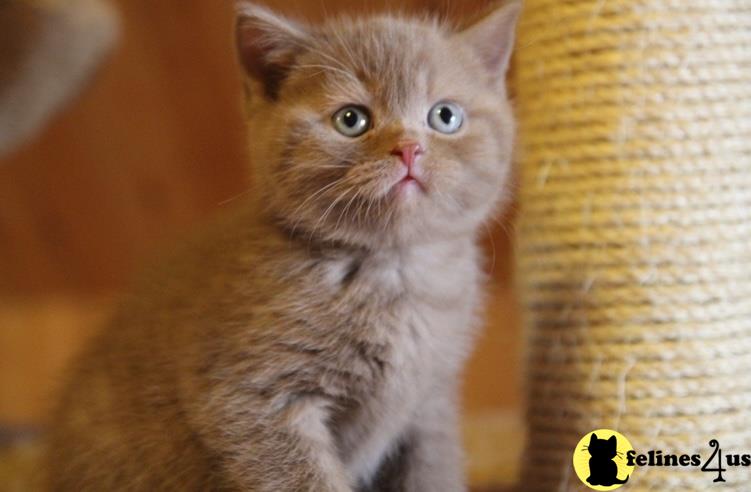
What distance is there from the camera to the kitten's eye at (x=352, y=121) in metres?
1.04

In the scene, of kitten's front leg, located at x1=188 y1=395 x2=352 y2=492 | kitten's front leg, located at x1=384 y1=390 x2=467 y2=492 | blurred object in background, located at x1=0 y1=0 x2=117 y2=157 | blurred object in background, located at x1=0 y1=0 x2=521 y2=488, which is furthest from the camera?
blurred object in background, located at x1=0 y1=0 x2=521 y2=488

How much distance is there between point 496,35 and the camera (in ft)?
3.83

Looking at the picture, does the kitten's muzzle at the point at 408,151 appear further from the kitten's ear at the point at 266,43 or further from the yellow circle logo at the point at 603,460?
the yellow circle logo at the point at 603,460

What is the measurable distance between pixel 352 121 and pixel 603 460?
55 centimetres

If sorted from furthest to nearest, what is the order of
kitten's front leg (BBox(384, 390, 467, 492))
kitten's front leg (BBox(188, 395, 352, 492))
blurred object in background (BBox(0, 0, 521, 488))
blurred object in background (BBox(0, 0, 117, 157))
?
blurred object in background (BBox(0, 0, 521, 488))
blurred object in background (BBox(0, 0, 117, 157))
kitten's front leg (BBox(384, 390, 467, 492))
kitten's front leg (BBox(188, 395, 352, 492))

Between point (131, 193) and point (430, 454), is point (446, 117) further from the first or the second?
point (131, 193)

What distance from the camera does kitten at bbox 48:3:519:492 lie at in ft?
3.31

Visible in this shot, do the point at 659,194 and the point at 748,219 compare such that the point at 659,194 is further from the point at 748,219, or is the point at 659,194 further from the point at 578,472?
the point at 578,472

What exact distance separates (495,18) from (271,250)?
1.44 feet

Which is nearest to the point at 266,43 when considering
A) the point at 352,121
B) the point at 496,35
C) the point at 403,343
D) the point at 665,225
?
the point at 352,121

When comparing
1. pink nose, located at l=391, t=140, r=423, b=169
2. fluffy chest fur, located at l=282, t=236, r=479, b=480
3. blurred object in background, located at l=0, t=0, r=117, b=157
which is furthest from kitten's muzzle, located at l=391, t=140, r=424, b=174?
blurred object in background, located at l=0, t=0, r=117, b=157

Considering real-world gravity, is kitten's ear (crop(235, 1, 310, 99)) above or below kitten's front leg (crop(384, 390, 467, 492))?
above

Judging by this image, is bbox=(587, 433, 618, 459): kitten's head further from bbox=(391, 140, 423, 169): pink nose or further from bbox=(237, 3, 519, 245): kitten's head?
bbox=(391, 140, 423, 169): pink nose

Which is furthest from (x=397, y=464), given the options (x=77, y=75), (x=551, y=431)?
(x=77, y=75)
